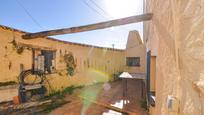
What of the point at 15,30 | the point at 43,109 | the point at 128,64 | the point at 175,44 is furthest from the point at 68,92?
the point at 175,44

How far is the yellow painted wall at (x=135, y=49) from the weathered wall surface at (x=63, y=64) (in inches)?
66.2

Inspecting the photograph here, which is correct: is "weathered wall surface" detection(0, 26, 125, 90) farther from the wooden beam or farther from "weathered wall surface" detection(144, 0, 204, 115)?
"weathered wall surface" detection(144, 0, 204, 115)

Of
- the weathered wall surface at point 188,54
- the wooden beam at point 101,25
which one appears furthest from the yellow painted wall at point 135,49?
the weathered wall surface at point 188,54

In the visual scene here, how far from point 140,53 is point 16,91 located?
36.7 feet

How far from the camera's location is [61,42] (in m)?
10.6

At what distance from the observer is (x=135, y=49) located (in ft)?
53.2

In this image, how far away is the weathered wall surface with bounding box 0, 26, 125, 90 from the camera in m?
7.10

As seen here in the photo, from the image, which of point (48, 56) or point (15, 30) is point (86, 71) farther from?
point (15, 30)

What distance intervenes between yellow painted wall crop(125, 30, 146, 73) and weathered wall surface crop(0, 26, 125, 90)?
1680 millimetres

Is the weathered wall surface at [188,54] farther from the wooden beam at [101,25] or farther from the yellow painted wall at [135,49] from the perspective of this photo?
the yellow painted wall at [135,49]

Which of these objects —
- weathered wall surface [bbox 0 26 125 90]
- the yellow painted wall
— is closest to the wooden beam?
weathered wall surface [bbox 0 26 125 90]

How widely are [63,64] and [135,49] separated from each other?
7.88 m

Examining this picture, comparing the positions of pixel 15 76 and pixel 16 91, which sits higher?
pixel 15 76

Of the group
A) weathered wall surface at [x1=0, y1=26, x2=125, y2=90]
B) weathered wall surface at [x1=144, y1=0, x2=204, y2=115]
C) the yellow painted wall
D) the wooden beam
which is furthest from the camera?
the yellow painted wall
